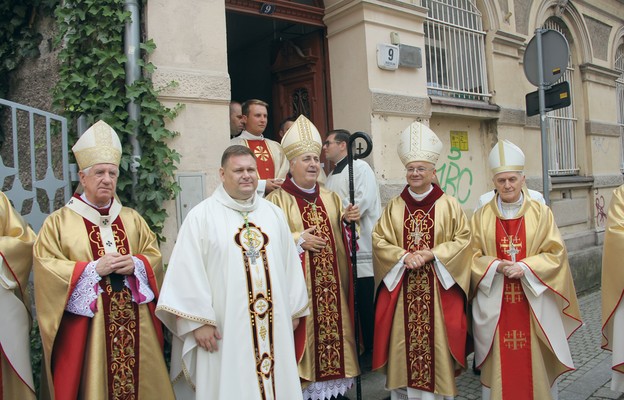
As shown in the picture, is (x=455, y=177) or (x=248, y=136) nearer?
(x=248, y=136)

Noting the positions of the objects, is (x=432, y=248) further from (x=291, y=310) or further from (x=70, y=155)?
(x=70, y=155)

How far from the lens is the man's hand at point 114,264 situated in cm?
335

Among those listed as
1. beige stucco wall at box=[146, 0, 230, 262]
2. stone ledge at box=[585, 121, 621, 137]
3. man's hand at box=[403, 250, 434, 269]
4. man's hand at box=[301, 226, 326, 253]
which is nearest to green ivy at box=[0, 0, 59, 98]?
beige stucco wall at box=[146, 0, 230, 262]


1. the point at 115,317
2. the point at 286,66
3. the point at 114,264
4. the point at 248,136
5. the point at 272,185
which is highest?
the point at 286,66

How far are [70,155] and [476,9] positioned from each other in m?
6.44

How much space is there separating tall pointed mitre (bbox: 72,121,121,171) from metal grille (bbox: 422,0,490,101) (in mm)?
4884

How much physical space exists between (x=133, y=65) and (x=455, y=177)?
489cm

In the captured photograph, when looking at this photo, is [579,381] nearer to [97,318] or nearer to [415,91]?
[415,91]

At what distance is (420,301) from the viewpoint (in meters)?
4.25

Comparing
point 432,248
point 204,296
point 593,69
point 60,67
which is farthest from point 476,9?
point 204,296

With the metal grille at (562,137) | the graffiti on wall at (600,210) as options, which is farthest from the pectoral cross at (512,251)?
the graffiti on wall at (600,210)

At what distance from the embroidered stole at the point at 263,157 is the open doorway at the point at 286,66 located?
1575 millimetres

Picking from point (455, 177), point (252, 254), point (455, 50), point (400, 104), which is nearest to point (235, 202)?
point (252, 254)

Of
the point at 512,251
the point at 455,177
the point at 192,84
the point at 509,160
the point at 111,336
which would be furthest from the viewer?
the point at 455,177
